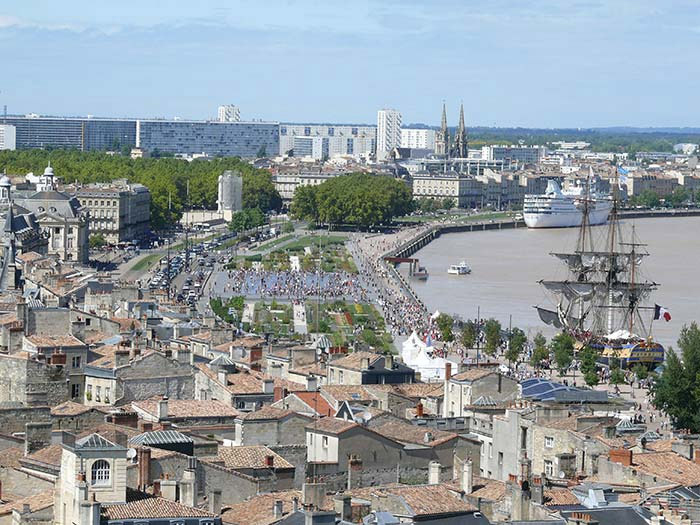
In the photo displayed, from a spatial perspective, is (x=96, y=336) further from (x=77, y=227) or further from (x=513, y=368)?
(x=77, y=227)

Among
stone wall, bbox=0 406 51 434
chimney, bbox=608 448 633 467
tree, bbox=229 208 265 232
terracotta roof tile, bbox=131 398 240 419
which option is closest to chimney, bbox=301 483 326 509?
chimney, bbox=608 448 633 467

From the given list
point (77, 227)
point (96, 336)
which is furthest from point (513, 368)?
point (77, 227)

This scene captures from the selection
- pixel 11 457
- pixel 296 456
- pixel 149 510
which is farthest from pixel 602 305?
pixel 149 510

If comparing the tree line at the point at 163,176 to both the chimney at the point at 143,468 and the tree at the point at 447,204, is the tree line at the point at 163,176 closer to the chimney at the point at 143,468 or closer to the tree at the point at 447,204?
the tree at the point at 447,204

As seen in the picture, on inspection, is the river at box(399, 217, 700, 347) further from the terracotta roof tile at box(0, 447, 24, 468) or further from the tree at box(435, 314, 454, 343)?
the terracotta roof tile at box(0, 447, 24, 468)

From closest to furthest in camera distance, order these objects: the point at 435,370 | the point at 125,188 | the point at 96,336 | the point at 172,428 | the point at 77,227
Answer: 1. the point at 172,428
2. the point at 96,336
3. the point at 435,370
4. the point at 77,227
5. the point at 125,188
